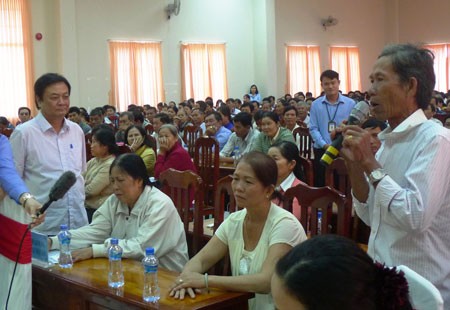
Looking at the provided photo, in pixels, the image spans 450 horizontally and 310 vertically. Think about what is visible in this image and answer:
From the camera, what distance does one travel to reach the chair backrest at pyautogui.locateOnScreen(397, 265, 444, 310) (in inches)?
45.5

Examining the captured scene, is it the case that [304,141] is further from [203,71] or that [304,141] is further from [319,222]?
[203,71]

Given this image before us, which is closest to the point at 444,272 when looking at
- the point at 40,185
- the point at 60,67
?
the point at 40,185

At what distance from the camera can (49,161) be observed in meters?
2.89

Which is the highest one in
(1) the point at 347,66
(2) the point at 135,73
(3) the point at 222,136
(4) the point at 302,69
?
(1) the point at 347,66

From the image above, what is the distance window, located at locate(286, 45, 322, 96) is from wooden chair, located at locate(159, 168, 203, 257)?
12482 mm

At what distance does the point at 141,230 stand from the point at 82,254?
0.29 meters

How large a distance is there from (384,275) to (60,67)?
11673mm

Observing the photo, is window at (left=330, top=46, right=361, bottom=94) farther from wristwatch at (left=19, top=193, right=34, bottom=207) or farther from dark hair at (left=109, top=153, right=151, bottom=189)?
wristwatch at (left=19, top=193, right=34, bottom=207)

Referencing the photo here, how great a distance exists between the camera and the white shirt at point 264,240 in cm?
219

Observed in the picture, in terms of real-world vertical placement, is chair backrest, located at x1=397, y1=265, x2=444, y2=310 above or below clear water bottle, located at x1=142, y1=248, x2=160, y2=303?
above

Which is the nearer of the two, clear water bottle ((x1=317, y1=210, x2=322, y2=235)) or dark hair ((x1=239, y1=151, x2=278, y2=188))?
dark hair ((x1=239, y1=151, x2=278, y2=188))

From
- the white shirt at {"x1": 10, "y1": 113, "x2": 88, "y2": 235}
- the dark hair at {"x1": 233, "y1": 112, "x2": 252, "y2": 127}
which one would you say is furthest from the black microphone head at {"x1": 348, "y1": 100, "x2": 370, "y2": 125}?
the dark hair at {"x1": 233, "y1": 112, "x2": 252, "y2": 127}

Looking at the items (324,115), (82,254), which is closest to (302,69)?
(324,115)

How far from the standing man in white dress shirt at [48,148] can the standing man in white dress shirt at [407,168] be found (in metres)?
1.74
